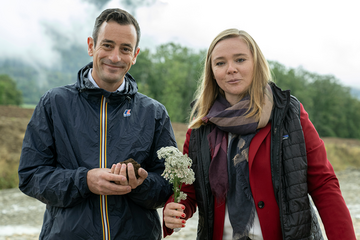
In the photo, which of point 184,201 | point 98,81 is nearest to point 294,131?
point 184,201

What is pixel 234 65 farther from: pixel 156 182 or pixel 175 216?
pixel 175 216

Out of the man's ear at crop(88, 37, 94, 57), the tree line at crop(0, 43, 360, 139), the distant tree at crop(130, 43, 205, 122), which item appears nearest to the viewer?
the man's ear at crop(88, 37, 94, 57)

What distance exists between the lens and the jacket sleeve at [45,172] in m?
2.77

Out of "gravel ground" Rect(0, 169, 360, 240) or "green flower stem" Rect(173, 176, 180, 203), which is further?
"gravel ground" Rect(0, 169, 360, 240)

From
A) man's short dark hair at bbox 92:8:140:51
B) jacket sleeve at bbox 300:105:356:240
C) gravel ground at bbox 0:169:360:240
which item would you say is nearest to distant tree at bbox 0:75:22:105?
gravel ground at bbox 0:169:360:240

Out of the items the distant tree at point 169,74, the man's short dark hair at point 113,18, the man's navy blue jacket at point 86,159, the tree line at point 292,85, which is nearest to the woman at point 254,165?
the man's navy blue jacket at point 86,159

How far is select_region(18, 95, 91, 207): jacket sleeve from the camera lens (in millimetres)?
2770

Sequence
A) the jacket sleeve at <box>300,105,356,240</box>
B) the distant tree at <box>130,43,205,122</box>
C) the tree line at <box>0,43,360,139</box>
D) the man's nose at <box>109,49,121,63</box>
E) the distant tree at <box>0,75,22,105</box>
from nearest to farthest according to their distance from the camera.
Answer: the jacket sleeve at <box>300,105,356,240</box> < the man's nose at <box>109,49,121,63</box> < the distant tree at <box>130,43,205,122</box> < the tree line at <box>0,43,360,139</box> < the distant tree at <box>0,75,22,105</box>

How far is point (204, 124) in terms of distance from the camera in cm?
312

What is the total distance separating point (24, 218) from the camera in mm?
10289

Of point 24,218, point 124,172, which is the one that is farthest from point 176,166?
point 24,218

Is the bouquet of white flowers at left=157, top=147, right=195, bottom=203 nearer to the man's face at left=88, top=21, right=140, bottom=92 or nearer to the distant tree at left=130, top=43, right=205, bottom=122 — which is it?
the man's face at left=88, top=21, right=140, bottom=92

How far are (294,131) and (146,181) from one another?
1.39m

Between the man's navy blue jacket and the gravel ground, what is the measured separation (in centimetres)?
627
